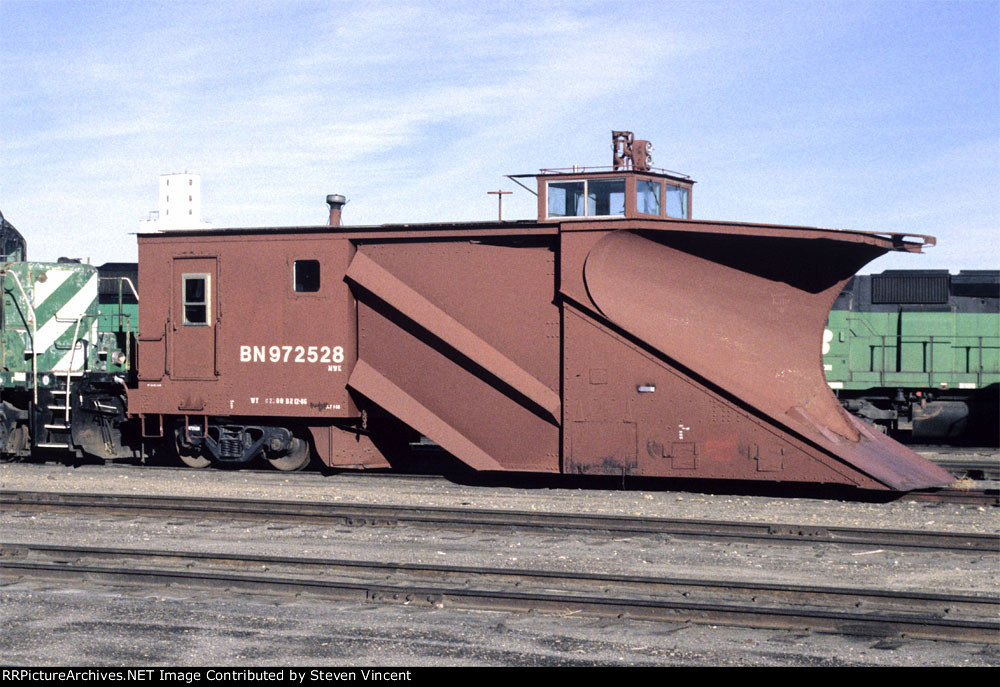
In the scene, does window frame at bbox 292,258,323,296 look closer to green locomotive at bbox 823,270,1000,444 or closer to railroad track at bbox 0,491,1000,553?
railroad track at bbox 0,491,1000,553

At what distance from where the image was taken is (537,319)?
13453 millimetres

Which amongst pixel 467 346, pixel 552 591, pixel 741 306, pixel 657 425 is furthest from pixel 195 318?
pixel 552 591

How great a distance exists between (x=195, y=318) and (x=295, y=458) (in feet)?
8.26

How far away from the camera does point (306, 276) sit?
47.1 ft

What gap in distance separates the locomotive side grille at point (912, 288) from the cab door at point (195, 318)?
1372 cm

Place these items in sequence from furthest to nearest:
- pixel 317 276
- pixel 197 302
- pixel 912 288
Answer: pixel 912 288 < pixel 197 302 < pixel 317 276

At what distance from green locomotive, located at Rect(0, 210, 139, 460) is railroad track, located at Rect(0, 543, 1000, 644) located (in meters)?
7.00

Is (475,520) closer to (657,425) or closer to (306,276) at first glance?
(657,425)

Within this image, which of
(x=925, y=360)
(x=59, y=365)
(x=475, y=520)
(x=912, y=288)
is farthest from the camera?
(x=912, y=288)

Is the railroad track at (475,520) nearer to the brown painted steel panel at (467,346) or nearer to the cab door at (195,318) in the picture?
the brown painted steel panel at (467,346)

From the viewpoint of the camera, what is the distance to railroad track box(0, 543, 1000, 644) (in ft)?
22.5
